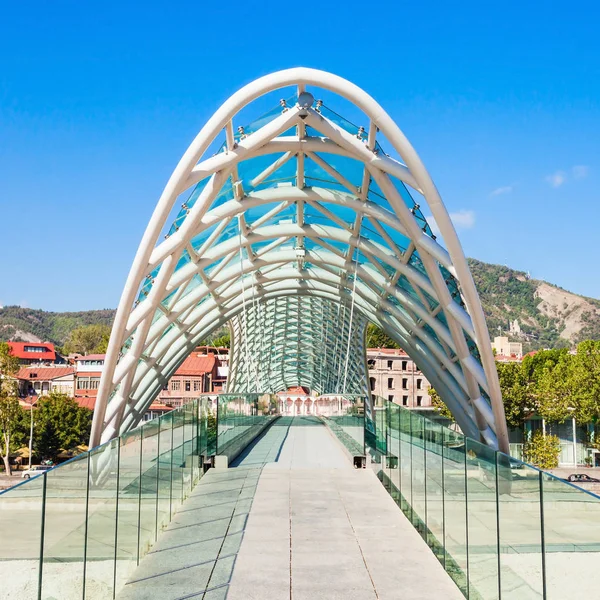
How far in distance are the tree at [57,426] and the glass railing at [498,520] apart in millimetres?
65991

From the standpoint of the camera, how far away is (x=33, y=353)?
162m

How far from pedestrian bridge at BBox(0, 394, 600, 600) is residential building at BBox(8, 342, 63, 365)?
494 feet

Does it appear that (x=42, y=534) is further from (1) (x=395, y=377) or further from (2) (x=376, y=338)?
(2) (x=376, y=338)

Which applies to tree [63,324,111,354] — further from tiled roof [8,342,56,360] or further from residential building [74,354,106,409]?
residential building [74,354,106,409]

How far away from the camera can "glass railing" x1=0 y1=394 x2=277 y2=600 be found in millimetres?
6945

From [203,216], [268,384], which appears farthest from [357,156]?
[268,384]

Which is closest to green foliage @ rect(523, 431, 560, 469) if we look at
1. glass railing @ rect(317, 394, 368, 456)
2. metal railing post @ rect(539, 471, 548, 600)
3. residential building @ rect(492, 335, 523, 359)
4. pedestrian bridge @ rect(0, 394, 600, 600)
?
glass railing @ rect(317, 394, 368, 456)

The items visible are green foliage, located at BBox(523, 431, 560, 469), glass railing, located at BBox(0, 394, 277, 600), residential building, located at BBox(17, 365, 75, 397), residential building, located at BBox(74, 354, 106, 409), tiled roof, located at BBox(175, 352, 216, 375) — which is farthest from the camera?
A: residential building, located at BBox(17, 365, 75, 397)

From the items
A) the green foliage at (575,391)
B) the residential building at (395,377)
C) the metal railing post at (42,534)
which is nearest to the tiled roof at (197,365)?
the residential building at (395,377)

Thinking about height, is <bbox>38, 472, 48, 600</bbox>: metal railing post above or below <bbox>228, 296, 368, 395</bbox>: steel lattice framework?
below

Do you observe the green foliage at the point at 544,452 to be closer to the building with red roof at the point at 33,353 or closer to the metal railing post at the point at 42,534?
the metal railing post at the point at 42,534

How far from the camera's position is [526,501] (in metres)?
8.57

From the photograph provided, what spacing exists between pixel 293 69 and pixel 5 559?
17783 millimetres

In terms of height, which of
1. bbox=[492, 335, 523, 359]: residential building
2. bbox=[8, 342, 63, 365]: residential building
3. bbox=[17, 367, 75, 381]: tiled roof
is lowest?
bbox=[17, 367, 75, 381]: tiled roof
